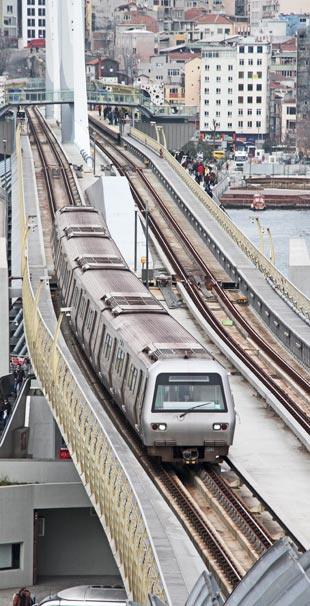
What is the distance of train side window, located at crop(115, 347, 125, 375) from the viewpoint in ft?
80.8

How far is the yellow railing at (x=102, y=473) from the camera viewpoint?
16.6m

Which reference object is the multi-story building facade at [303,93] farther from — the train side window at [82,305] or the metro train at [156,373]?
the metro train at [156,373]

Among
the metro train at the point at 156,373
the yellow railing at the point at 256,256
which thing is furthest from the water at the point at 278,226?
the metro train at the point at 156,373

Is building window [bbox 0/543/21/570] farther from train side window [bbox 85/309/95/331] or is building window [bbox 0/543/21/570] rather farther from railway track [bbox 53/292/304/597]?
railway track [bbox 53/292/304/597]

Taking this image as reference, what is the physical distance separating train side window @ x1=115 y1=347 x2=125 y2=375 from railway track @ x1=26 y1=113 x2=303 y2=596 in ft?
2.90

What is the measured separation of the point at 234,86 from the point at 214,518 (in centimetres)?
15467

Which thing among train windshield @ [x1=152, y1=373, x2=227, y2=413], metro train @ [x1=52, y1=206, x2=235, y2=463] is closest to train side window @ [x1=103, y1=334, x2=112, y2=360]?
metro train @ [x1=52, y1=206, x2=235, y2=463]

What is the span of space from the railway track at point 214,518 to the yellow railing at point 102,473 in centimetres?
89

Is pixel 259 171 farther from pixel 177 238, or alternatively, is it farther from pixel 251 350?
pixel 251 350

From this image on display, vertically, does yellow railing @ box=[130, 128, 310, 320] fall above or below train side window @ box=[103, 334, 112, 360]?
below

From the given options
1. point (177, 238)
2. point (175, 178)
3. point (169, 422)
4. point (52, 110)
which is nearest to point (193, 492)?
point (169, 422)

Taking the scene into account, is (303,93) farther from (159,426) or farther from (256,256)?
(159,426)

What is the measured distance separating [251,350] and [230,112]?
141m

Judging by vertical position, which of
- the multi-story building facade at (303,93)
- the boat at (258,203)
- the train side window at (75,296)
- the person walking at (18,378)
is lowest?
the boat at (258,203)
